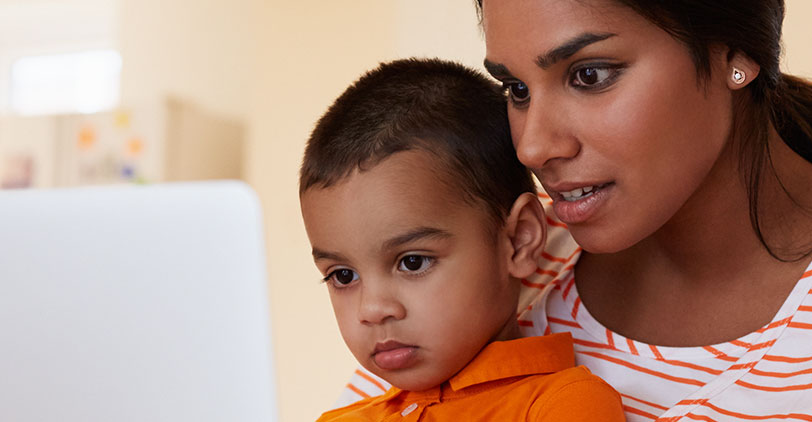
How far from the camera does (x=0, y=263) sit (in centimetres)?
65

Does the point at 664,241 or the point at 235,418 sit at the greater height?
the point at 664,241

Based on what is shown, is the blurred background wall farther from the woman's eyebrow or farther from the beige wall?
the woman's eyebrow

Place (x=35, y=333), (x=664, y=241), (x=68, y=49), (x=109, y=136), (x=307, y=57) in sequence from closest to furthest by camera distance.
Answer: (x=35, y=333) < (x=664, y=241) < (x=307, y=57) < (x=109, y=136) < (x=68, y=49)

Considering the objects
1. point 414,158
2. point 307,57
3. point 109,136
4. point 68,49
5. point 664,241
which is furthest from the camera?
point 68,49

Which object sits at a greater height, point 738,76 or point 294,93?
point 294,93

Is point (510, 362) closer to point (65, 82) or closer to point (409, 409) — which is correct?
point (409, 409)

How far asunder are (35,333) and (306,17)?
9.67ft

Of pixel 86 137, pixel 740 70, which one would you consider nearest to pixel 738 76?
pixel 740 70

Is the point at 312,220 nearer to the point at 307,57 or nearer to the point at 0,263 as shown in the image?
the point at 0,263

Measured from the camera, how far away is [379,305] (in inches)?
36.1

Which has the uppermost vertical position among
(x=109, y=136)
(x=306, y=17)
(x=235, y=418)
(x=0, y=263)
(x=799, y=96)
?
(x=306, y=17)

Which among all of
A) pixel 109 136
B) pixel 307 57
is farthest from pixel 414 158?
pixel 109 136

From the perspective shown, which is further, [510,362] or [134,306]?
[510,362]

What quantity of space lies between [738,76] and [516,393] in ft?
1.41
